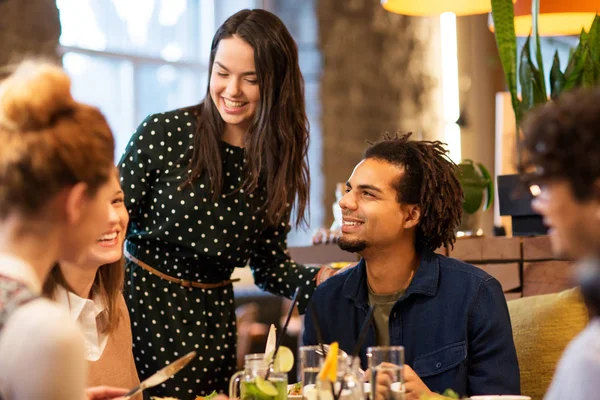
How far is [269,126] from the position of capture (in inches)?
103

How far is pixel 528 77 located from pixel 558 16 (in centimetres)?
135

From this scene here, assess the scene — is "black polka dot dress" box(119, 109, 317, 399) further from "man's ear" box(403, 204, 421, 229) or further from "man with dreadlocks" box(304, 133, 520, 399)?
"man's ear" box(403, 204, 421, 229)

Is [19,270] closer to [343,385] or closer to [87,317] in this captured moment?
[343,385]

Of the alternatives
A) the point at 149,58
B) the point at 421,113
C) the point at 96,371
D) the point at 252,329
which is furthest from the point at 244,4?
the point at 96,371

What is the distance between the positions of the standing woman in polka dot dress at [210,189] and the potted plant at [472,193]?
64 cm

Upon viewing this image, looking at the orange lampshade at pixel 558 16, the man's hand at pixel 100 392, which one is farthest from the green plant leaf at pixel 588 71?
the man's hand at pixel 100 392

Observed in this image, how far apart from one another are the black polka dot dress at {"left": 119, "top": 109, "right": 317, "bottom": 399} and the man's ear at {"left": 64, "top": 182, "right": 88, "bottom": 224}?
131 cm

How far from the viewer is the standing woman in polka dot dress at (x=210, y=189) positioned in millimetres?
2584

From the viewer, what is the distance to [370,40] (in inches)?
255

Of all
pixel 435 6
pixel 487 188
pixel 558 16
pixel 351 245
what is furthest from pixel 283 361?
pixel 558 16

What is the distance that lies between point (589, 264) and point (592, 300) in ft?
0.17

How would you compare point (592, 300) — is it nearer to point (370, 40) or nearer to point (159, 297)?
point (159, 297)

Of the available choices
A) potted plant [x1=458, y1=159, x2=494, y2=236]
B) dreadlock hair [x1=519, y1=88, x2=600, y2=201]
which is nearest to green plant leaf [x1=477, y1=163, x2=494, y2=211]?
potted plant [x1=458, y1=159, x2=494, y2=236]

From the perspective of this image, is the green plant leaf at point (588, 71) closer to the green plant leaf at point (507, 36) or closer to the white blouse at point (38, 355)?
the green plant leaf at point (507, 36)
